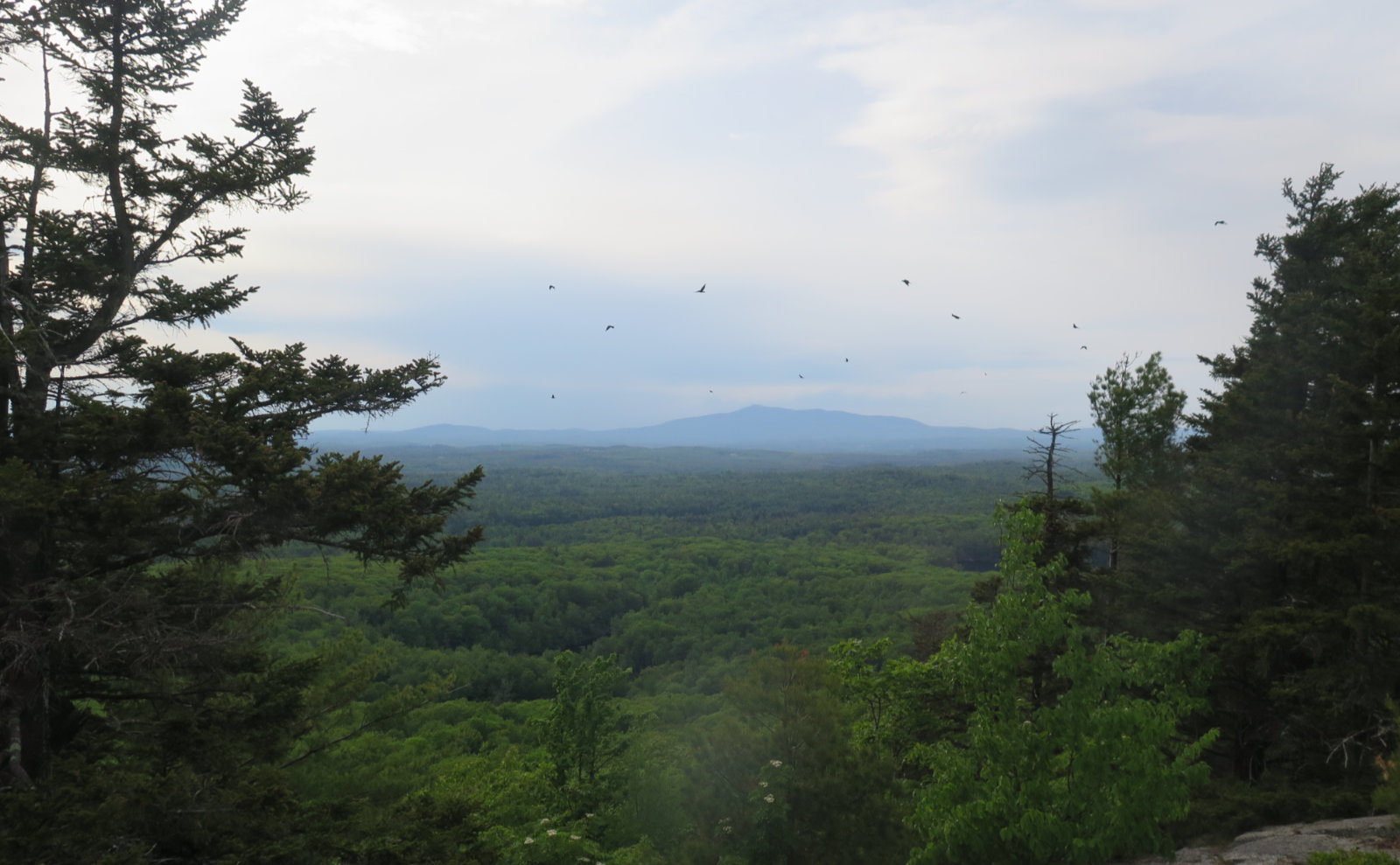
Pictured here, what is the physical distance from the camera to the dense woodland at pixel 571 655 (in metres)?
6.45

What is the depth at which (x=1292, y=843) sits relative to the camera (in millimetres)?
8328

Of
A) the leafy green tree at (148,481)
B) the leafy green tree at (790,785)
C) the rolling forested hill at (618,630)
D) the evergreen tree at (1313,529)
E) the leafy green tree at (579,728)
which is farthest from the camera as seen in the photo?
→ the leafy green tree at (579,728)

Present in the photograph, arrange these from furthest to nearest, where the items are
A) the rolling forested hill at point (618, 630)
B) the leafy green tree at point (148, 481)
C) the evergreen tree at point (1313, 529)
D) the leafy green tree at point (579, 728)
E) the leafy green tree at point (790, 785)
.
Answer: the leafy green tree at point (579, 728)
the rolling forested hill at point (618, 630)
the leafy green tree at point (790, 785)
the evergreen tree at point (1313, 529)
the leafy green tree at point (148, 481)

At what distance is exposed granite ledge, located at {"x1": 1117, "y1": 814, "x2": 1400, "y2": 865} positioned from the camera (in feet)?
25.5

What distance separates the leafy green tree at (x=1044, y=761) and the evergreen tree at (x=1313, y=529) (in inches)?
148

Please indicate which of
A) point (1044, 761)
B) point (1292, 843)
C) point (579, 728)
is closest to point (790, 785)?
point (1044, 761)

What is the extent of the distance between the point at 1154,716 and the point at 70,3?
15.8 m

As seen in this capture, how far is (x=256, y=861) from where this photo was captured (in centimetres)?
606

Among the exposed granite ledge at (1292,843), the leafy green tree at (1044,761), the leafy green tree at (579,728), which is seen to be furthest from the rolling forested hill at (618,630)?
the exposed granite ledge at (1292,843)

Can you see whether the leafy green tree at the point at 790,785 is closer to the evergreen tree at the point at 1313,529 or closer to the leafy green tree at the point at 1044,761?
the leafy green tree at the point at 1044,761

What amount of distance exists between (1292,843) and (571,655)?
16325 mm

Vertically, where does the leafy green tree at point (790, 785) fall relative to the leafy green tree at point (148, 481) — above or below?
below

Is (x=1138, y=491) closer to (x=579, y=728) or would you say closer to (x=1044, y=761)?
Answer: (x=1044, y=761)

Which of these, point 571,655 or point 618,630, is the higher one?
point 571,655
